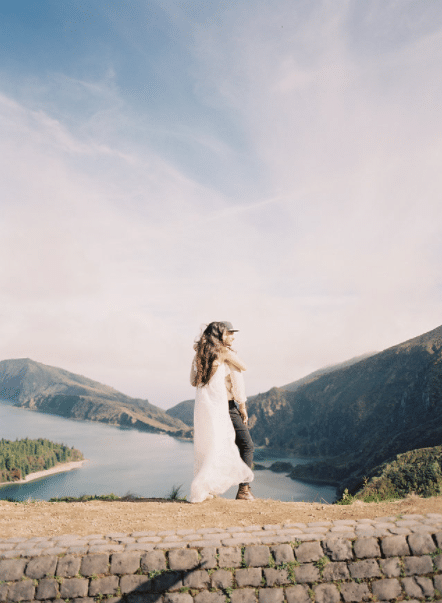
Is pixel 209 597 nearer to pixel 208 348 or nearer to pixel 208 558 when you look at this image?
pixel 208 558

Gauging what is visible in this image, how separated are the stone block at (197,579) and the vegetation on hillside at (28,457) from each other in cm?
15221

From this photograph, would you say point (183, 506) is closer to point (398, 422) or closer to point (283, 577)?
point (283, 577)

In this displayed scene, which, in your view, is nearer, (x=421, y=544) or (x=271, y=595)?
(x=271, y=595)

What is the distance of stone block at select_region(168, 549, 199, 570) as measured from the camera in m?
4.77

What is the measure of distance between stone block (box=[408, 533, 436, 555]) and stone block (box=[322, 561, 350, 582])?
941 millimetres

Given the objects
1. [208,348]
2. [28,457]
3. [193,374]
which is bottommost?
[28,457]

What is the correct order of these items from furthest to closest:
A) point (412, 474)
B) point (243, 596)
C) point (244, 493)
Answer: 1. point (412, 474)
2. point (244, 493)
3. point (243, 596)

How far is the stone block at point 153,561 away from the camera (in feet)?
15.6

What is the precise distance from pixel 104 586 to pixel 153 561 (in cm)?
63

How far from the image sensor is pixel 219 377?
26.0ft

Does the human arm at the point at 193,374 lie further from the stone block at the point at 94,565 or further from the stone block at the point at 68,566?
the stone block at the point at 68,566

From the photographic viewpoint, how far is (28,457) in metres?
145

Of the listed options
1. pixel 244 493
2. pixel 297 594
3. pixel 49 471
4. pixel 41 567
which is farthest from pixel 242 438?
pixel 49 471

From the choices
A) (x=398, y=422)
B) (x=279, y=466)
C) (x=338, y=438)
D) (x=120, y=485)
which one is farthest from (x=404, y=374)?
(x=120, y=485)
